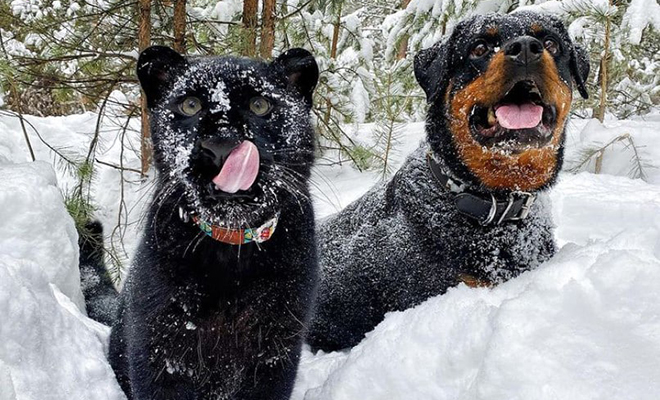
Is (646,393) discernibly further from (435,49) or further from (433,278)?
(435,49)

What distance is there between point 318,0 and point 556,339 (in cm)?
550

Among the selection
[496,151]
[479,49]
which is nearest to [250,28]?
[479,49]

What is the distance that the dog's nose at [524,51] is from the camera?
2.53 metres

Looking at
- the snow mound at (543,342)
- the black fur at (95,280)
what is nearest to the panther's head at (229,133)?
the snow mound at (543,342)

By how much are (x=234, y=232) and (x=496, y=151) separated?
144 cm

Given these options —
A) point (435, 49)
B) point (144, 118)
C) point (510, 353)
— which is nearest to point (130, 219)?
point (144, 118)

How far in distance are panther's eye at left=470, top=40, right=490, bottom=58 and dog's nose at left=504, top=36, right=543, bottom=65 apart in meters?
0.26

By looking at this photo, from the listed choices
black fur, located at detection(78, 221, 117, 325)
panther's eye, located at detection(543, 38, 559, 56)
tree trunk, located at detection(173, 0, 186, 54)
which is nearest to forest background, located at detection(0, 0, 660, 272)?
tree trunk, located at detection(173, 0, 186, 54)

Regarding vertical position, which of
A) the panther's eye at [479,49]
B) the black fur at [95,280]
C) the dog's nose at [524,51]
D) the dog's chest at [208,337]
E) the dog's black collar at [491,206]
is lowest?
the black fur at [95,280]

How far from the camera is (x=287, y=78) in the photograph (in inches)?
88.0

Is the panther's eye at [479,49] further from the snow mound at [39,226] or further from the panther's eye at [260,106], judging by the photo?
the snow mound at [39,226]

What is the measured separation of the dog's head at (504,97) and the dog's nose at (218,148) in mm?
1482

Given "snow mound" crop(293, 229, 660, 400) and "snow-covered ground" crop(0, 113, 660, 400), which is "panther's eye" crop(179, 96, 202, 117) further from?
"snow mound" crop(293, 229, 660, 400)

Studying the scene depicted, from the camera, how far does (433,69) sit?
10.1 feet
